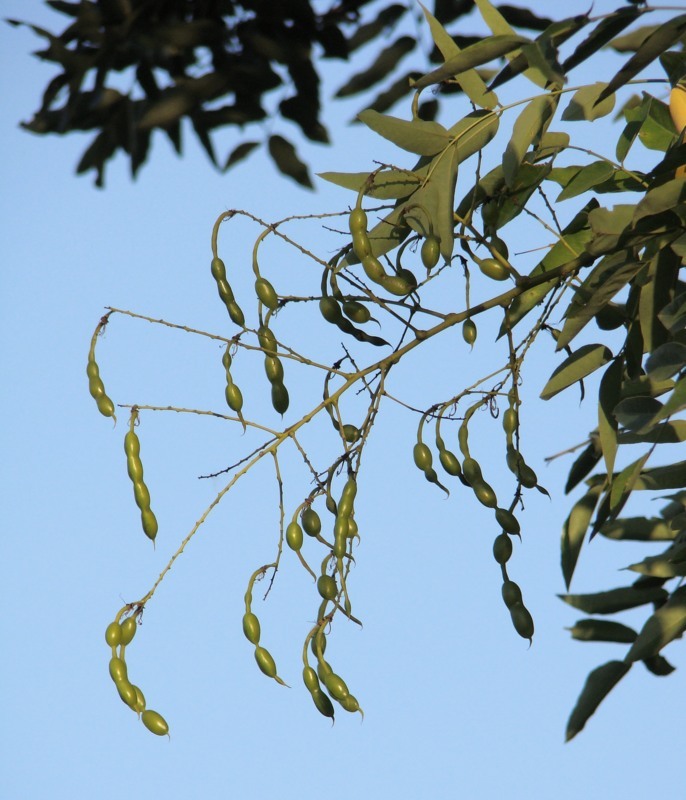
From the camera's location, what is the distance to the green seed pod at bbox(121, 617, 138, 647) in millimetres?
1554

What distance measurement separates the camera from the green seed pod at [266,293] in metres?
1.65

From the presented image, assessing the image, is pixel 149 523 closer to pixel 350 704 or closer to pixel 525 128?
pixel 350 704

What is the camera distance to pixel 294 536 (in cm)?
157

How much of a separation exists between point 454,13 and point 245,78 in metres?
0.48

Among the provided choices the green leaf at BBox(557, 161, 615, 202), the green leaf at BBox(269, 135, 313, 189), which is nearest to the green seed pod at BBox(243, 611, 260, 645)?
the green leaf at BBox(557, 161, 615, 202)

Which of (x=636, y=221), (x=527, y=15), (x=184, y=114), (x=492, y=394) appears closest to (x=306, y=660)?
(x=492, y=394)

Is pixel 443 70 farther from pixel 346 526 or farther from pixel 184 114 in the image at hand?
pixel 184 114

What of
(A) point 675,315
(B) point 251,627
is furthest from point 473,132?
(B) point 251,627

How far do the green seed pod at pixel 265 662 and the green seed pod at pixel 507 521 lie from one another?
0.36 meters

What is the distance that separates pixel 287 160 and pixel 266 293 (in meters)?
1.12

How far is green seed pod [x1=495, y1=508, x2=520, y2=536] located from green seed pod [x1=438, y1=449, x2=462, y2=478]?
9 centimetres

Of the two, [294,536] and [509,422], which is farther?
[509,422]

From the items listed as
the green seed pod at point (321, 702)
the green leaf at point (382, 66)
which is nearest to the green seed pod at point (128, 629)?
the green seed pod at point (321, 702)

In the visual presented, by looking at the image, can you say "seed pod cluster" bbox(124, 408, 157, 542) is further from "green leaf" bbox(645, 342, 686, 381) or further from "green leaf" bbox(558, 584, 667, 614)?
"green leaf" bbox(558, 584, 667, 614)
